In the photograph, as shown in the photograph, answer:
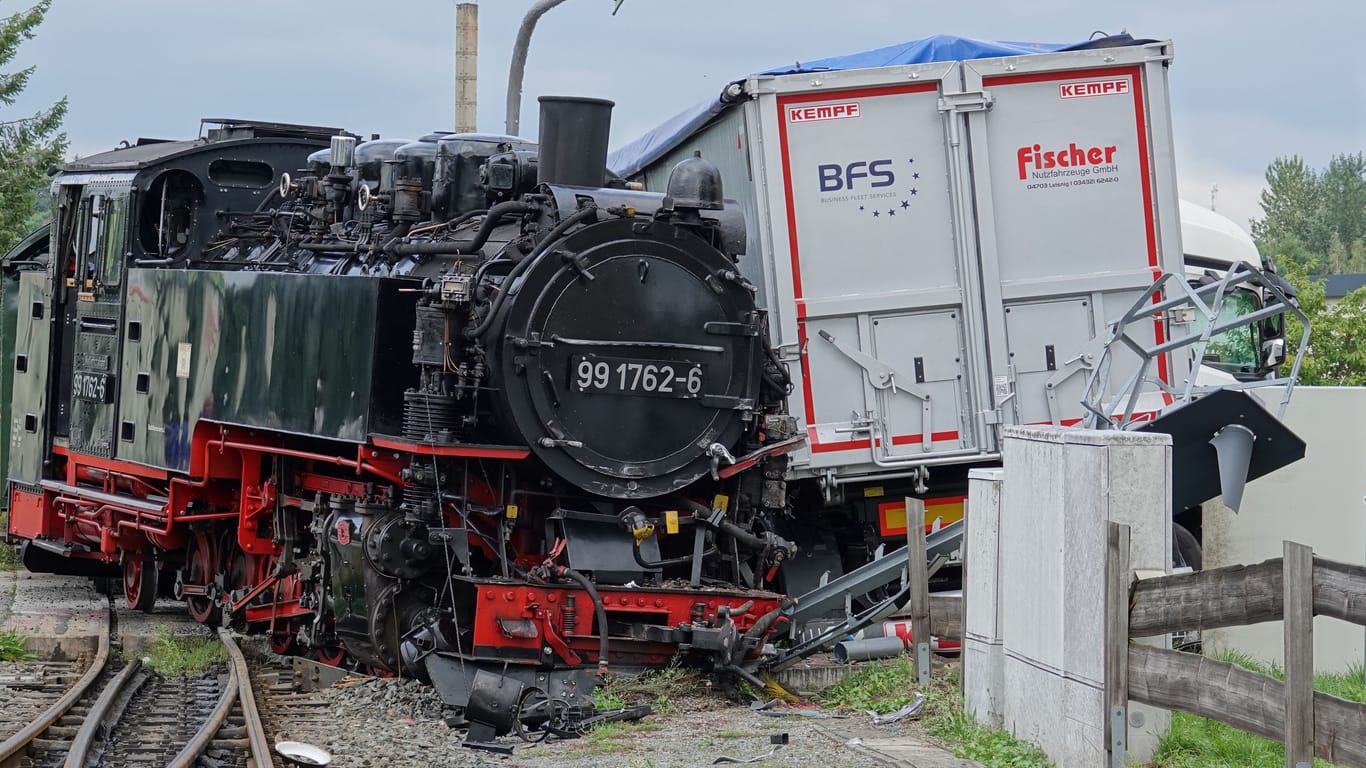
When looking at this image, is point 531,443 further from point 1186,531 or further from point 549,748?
point 1186,531

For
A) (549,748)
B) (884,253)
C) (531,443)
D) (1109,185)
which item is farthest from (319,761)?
(1109,185)

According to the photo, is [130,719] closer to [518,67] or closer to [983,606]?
[983,606]

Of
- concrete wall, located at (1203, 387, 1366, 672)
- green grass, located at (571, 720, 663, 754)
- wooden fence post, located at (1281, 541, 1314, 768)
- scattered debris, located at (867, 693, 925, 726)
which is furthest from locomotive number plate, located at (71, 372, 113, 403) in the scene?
wooden fence post, located at (1281, 541, 1314, 768)

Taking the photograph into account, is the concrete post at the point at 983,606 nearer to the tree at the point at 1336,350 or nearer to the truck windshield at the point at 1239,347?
the truck windshield at the point at 1239,347

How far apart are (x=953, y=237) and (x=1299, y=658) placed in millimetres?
5371

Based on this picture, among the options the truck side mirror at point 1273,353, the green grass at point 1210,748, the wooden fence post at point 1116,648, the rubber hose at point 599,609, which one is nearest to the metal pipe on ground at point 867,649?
the rubber hose at point 599,609

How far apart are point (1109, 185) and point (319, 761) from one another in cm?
593

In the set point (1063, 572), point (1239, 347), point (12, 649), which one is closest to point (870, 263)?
point (1063, 572)

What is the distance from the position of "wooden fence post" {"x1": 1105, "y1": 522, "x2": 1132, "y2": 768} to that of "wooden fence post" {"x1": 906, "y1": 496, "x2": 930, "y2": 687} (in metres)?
2.06

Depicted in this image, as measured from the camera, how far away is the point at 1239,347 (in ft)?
47.6

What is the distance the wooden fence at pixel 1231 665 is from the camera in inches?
186

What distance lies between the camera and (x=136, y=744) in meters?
7.76

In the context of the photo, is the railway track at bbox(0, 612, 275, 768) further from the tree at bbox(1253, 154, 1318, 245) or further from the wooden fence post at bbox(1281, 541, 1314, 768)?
the tree at bbox(1253, 154, 1318, 245)

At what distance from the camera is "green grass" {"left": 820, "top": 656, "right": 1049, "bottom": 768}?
636 centimetres
